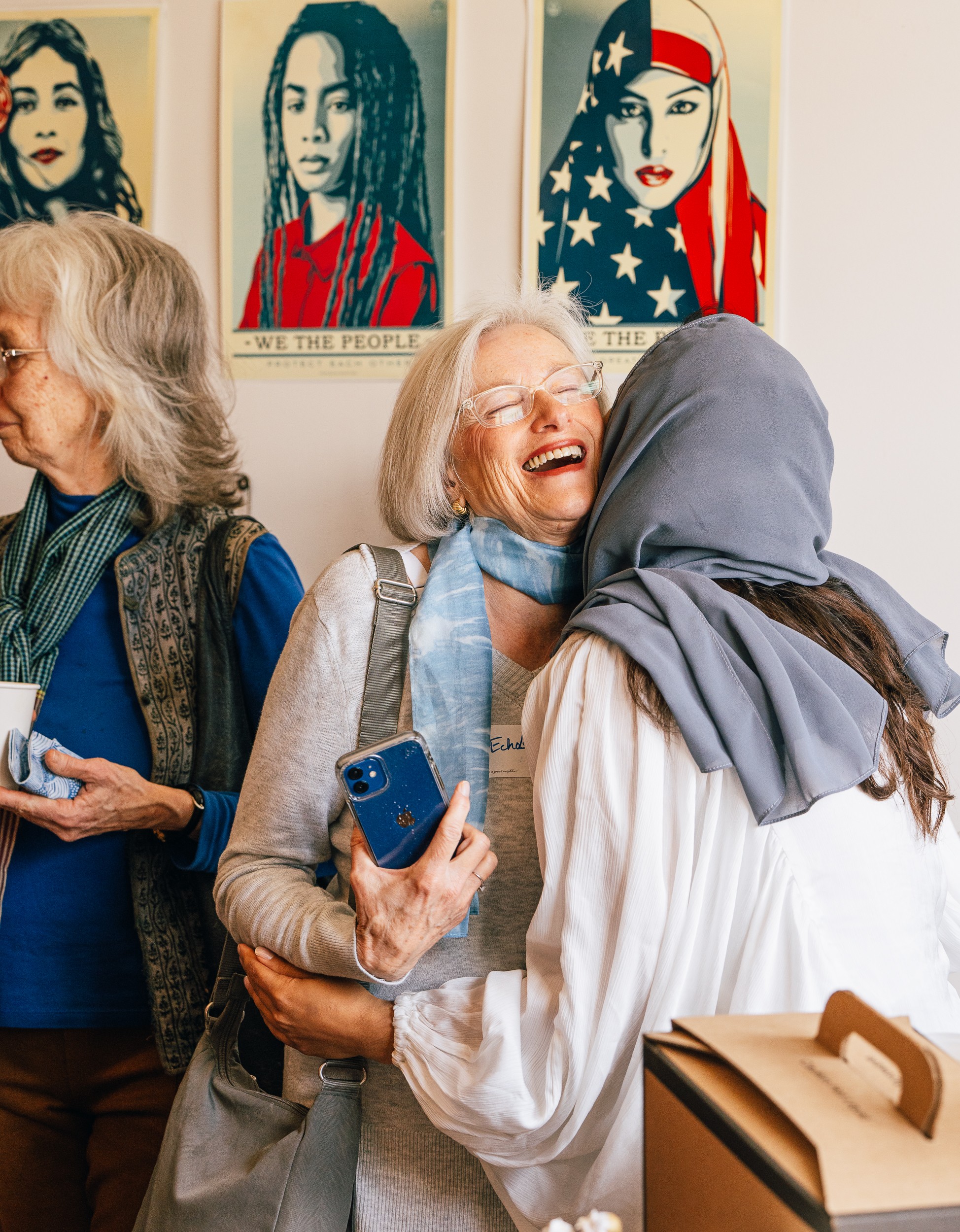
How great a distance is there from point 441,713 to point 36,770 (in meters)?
0.52

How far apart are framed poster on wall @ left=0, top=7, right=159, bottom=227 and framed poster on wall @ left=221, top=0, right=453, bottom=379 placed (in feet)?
0.52

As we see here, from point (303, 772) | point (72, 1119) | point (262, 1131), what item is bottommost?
point (72, 1119)

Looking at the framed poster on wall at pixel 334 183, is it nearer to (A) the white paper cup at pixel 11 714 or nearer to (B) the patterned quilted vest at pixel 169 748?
(B) the patterned quilted vest at pixel 169 748

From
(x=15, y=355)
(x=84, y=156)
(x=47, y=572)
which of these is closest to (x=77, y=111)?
(x=84, y=156)

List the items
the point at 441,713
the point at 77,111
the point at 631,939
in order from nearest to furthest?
the point at 631,939, the point at 441,713, the point at 77,111

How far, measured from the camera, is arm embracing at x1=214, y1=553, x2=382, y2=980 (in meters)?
1.05

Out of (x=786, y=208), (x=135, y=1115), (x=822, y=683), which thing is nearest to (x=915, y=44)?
(x=786, y=208)

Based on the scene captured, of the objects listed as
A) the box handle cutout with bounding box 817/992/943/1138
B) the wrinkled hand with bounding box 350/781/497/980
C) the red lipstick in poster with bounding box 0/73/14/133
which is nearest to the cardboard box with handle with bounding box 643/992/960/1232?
the box handle cutout with bounding box 817/992/943/1138

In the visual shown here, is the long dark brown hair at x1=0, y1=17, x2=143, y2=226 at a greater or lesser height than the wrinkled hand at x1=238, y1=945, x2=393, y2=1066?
greater

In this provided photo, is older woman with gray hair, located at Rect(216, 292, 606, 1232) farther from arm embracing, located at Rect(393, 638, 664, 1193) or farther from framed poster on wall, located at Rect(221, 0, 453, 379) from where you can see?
framed poster on wall, located at Rect(221, 0, 453, 379)

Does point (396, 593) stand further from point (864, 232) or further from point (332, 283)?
point (864, 232)

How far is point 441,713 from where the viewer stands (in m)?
1.06

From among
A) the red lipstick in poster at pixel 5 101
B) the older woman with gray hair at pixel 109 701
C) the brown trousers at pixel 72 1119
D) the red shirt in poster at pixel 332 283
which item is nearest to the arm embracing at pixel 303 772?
the older woman with gray hair at pixel 109 701

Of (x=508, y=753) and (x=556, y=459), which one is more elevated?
(x=556, y=459)
